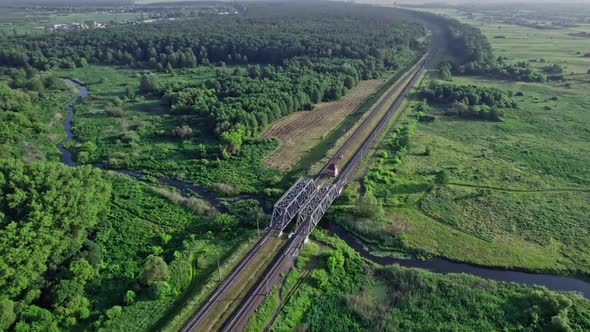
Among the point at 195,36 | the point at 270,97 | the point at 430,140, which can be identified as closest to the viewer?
the point at 430,140

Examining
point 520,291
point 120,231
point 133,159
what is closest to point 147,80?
point 133,159

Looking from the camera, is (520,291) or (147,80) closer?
(520,291)

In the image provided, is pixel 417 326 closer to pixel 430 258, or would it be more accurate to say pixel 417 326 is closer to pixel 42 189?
pixel 430 258

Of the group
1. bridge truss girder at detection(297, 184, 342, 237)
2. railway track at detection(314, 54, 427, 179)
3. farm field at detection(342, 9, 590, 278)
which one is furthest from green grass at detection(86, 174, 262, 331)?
railway track at detection(314, 54, 427, 179)

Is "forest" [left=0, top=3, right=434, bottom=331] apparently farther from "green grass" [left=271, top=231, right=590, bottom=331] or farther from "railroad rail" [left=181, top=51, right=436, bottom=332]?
"green grass" [left=271, top=231, right=590, bottom=331]

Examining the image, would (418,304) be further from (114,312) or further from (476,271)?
(114,312)

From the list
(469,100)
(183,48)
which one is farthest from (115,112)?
(469,100)

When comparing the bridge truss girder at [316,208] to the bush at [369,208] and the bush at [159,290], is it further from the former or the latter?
the bush at [159,290]
